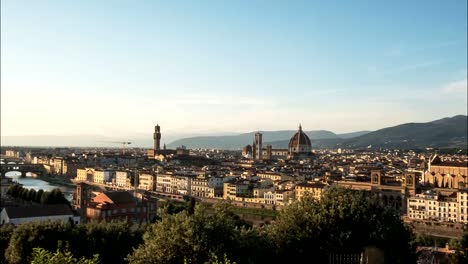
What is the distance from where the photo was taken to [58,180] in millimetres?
64875

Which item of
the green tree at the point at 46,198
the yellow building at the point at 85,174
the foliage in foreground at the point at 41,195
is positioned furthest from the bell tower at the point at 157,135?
the green tree at the point at 46,198

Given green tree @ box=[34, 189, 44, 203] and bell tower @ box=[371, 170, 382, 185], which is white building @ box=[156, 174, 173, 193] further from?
bell tower @ box=[371, 170, 382, 185]

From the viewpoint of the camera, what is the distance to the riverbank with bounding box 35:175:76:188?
59.7m

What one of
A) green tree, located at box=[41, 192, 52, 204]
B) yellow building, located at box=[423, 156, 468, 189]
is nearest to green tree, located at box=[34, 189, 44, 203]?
green tree, located at box=[41, 192, 52, 204]

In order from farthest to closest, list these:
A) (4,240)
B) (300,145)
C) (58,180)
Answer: (300,145) → (58,180) → (4,240)

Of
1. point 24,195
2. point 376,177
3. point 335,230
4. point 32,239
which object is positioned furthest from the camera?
point 376,177

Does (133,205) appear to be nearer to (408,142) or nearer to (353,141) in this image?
(408,142)

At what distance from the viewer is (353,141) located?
187500mm

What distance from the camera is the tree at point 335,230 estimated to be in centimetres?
1166

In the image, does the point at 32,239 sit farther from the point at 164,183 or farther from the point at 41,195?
the point at 164,183

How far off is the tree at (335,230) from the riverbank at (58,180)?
48955 mm

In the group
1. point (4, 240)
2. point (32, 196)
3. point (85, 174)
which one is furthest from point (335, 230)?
point (85, 174)

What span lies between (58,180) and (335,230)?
57.9m

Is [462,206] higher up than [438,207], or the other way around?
[462,206]
